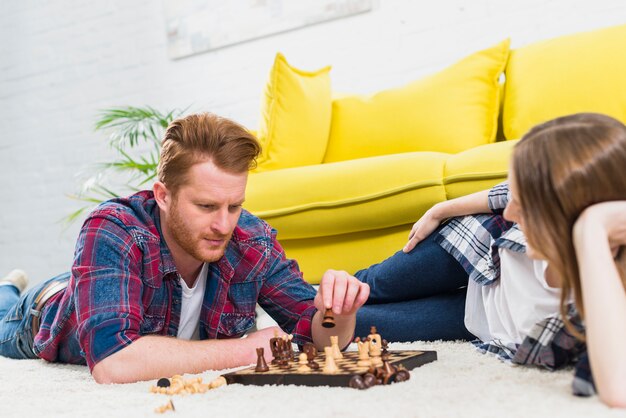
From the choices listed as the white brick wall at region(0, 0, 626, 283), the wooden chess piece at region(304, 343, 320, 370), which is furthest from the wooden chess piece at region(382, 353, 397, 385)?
the white brick wall at region(0, 0, 626, 283)

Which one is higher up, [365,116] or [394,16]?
[394,16]

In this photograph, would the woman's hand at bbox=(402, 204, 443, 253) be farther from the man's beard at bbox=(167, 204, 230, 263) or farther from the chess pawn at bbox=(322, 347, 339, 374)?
the chess pawn at bbox=(322, 347, 339, 374)

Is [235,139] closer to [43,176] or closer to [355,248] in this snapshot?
[355,248]

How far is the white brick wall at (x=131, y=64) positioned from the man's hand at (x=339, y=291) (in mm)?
2188

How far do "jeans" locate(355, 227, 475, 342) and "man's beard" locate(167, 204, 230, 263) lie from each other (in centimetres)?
53

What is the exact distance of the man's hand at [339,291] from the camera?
154cm

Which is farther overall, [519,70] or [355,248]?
[519,70]

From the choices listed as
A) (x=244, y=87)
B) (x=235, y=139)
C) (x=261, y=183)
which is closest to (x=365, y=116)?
(x=261, y=183)

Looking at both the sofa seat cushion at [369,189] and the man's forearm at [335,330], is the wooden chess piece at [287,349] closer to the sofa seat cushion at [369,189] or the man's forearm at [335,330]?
the man's forearm at [335,330]

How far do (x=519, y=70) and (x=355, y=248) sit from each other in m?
1.05

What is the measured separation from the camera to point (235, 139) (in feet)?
5.59

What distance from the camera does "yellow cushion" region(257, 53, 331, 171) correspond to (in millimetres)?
2986

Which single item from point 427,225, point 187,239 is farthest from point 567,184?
point 187,239

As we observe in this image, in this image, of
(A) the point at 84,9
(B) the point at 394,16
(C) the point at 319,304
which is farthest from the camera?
(A) the point at 84,9
